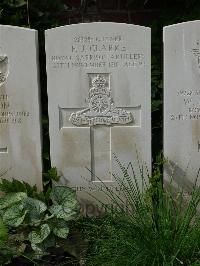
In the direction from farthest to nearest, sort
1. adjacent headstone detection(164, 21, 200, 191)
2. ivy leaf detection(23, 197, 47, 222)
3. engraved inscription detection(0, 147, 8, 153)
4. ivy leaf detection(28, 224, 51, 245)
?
engraved inscription detection(0, 147, 8, 153), adjacent headstone detection(164, 21, 200, 191), ivy leaf detection(23, 197, 47, 222), ivy leaf detection(28, 224, 51, 245)

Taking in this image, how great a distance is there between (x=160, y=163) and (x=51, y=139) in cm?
75

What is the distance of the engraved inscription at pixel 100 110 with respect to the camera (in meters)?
3.48

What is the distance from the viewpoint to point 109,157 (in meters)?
3.63

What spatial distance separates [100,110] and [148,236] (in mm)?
954

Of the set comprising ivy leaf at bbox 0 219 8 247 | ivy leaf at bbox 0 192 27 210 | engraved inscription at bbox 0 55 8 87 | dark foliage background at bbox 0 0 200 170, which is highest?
dark foliage background at bbox 0 0 200 170

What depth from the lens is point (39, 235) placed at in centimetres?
311

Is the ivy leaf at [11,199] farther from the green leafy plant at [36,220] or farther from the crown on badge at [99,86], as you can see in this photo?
the crown on badge at [99,86]

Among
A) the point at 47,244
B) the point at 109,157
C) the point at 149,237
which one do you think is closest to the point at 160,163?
the point at 109,157

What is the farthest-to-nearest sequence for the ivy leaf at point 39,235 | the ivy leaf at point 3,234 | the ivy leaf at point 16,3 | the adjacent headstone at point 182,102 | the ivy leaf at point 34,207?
1. the ivy leaf at point 16,3
2. the adjacent headstone at point 182,102
3. the ivy leaf at point 34,207
4. the ivy leaf at point 39,235
5. the ivy leaf at point 3,234

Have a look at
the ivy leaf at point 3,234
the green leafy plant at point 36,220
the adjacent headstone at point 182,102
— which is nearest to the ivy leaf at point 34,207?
the green leafy plant at point 36,220

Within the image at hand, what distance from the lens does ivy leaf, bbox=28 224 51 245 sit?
10.1 feet

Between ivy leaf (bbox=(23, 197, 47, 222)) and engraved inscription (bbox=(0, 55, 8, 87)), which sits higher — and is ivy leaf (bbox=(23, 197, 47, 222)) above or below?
below

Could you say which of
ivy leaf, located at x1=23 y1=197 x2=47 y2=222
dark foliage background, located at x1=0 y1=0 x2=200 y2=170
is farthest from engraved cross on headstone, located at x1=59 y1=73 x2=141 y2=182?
ivy leaf, located at x1=23 y1=197 x2=47 y2=222

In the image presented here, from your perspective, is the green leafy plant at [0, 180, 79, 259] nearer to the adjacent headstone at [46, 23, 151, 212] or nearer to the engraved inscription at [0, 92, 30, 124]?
the adjacent headstone at [46, 23, 151, 212]
